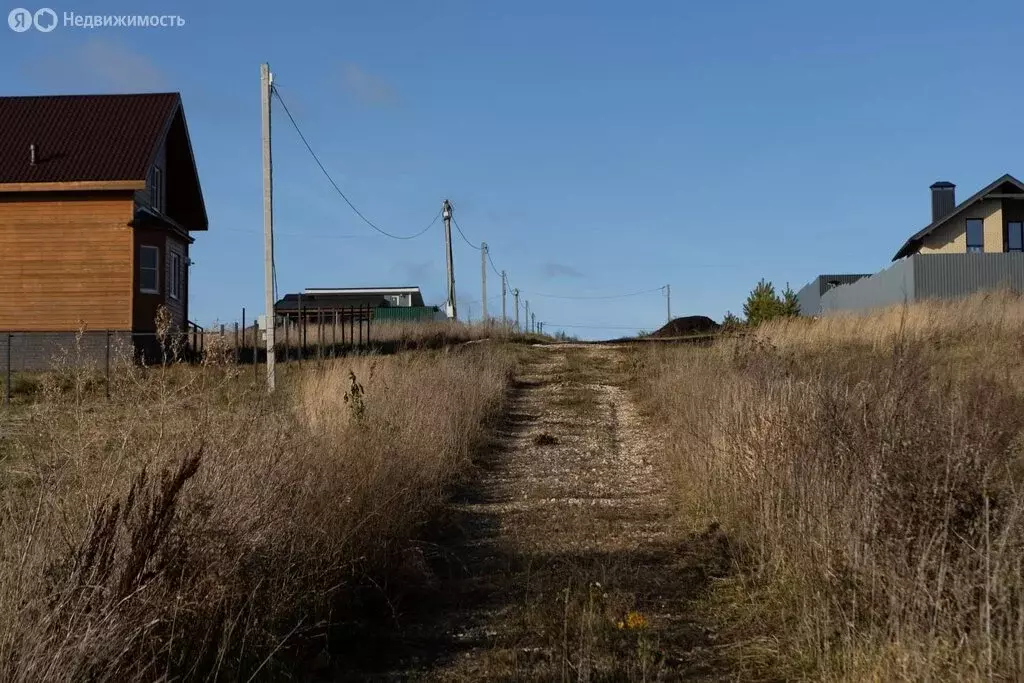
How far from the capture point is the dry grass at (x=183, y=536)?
4215 mm

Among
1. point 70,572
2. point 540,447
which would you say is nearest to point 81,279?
point 540,447

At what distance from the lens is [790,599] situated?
5793 mm

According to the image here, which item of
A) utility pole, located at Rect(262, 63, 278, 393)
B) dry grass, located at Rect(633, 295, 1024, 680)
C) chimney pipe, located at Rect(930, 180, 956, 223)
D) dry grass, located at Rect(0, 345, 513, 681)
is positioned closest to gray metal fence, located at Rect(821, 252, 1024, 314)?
chimney pipe, located at Rect(930, 180, 956, 223)

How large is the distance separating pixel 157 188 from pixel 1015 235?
29.1m

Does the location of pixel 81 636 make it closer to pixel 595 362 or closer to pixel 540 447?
pixel 540 447

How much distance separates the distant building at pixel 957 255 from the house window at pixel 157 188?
2072 centimetres

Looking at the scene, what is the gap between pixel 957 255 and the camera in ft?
107

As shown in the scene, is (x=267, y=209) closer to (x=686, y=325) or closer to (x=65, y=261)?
(x=65, y=261)

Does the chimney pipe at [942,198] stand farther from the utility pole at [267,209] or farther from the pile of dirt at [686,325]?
the utility pole at [267,209]

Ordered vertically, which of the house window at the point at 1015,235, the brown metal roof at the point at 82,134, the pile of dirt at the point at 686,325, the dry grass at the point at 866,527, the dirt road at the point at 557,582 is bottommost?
the dirt road at the point at 557,582

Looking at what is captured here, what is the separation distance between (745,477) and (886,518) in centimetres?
256

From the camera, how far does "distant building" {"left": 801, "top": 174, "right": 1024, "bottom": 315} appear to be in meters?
32.2

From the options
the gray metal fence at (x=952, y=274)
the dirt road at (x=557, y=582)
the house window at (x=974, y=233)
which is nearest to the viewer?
the dirt road at (x=557, y=582)

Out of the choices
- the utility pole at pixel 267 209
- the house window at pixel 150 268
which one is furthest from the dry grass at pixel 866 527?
the house window at pixel 150 268
